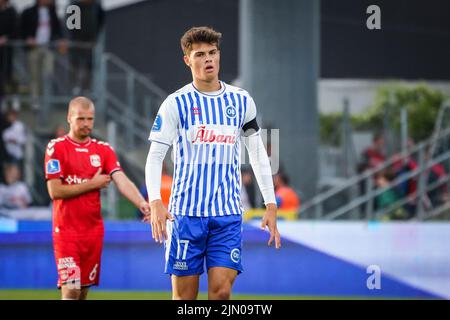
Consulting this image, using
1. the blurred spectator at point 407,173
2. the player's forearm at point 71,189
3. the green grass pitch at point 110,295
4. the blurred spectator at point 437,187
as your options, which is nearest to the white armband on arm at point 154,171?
the player's forearm at point 71,189

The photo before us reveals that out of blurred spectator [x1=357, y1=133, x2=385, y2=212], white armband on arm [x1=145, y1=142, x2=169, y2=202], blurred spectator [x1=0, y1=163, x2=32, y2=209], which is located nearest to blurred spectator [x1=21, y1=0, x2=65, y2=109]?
blurred spectator [x1=0, y1=163, x2=32, y2=209]

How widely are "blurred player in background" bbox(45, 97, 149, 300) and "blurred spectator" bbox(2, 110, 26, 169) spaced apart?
4.04 m

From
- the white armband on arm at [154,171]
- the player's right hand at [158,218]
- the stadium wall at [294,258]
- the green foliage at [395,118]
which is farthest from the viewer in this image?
the green foliage at [395,118]

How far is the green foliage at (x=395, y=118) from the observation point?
13.8 meters

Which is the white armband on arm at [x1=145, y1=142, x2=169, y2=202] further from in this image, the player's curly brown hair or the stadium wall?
the stadium wall

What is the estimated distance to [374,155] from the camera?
1333 cm

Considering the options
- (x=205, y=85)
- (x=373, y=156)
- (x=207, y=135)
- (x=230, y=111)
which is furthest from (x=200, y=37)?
(x=373, y=156)

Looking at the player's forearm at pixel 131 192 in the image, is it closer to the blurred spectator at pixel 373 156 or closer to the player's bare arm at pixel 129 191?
the player's bare arm at pixel 129 191

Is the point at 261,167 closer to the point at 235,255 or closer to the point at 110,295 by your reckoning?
the point at 235,255

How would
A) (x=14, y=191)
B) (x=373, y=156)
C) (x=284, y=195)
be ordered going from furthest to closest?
(x=373, y=156)
(x=284, y=195)
(x=14, y=191)

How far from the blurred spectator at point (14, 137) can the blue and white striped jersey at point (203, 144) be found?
5.48 metres

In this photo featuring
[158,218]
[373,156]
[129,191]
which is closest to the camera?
[158,218]

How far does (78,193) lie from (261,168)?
1661mm

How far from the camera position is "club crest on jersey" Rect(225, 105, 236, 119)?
6723mm
